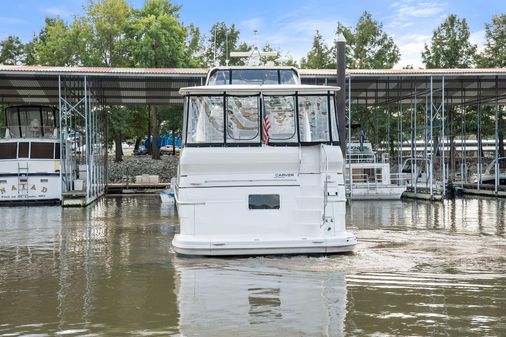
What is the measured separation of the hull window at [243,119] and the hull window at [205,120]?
0.18m

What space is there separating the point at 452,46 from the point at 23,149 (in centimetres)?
3254

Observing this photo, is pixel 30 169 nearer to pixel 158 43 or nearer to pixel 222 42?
pixel 158 43

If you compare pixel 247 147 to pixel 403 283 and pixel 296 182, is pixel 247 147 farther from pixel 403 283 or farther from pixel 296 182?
pixel 403 283

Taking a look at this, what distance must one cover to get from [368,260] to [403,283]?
83.0 inches

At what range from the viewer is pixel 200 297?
30.3 ft

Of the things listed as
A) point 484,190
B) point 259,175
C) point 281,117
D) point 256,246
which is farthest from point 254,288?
point 484,190

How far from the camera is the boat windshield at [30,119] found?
31500 mm

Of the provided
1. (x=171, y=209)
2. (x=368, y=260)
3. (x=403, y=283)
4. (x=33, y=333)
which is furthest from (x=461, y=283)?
(x=171, y=209)

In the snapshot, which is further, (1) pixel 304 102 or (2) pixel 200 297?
(1) pixel 304 102

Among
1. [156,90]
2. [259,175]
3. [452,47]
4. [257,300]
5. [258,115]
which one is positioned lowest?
[257,300]

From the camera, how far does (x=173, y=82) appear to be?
31734 millimetres

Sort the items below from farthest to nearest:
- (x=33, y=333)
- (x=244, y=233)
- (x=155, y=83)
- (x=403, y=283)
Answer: (x=155, y=83)
(x=244, y=233)
(x=403, y=283)
(x=33, y=333)

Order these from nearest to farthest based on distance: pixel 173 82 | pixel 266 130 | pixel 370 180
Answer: pixel 266 130, pixel 173 82, pixel 370 180

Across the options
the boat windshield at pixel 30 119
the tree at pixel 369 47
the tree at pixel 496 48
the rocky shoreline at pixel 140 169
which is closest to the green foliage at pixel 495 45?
the tree at pixel 496 48
